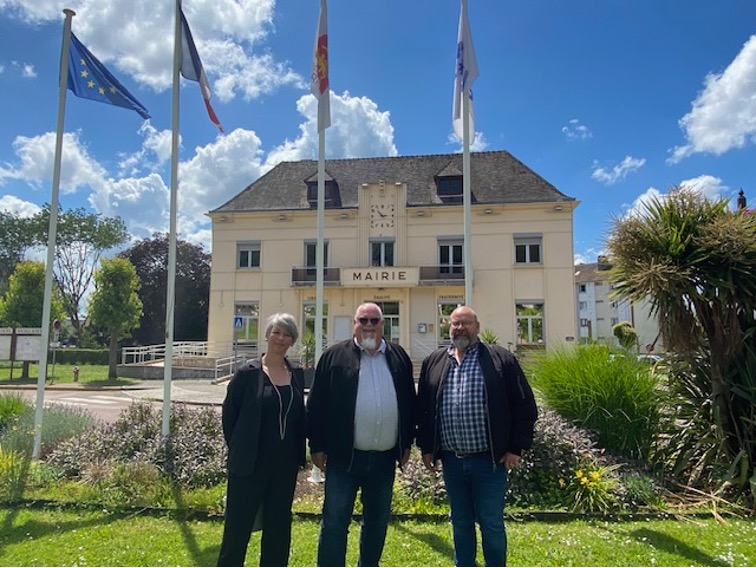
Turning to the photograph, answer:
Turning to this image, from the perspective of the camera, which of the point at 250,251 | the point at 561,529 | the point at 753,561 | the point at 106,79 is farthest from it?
the point at 250,251

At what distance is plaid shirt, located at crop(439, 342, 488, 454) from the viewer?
10.6ft

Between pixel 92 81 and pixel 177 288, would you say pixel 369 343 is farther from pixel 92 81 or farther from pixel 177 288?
pixel 177 288

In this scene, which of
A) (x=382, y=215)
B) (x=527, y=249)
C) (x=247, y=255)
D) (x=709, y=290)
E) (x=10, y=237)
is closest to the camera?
(x=709, y=290)

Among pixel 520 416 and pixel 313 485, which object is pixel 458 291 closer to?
pixel 313 485

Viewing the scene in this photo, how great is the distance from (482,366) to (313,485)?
352 centimetres

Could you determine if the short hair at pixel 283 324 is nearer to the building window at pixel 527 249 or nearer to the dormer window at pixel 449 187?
the building window at pixel 527 249

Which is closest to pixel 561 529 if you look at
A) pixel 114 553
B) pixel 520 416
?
pixel 520 416

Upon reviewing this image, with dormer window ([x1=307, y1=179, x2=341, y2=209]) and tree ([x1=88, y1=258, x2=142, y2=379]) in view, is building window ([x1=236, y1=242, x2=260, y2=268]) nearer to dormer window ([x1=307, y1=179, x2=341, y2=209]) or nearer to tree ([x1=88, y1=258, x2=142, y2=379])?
dormer window ([x1=307, y1=179, x2=341, y2=209])

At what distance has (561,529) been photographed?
4496 millimetres

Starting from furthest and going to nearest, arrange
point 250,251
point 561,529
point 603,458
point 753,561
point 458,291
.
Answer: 1. point 250,251
2. point 458,291
3. point 603,458
4. point 561,529
5. point 753,561

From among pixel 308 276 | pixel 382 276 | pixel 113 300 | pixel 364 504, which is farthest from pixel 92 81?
pixel 308 276

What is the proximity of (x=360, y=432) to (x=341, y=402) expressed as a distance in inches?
9.3

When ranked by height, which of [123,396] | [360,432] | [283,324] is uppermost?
[283,324]

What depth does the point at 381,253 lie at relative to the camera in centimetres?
2667
